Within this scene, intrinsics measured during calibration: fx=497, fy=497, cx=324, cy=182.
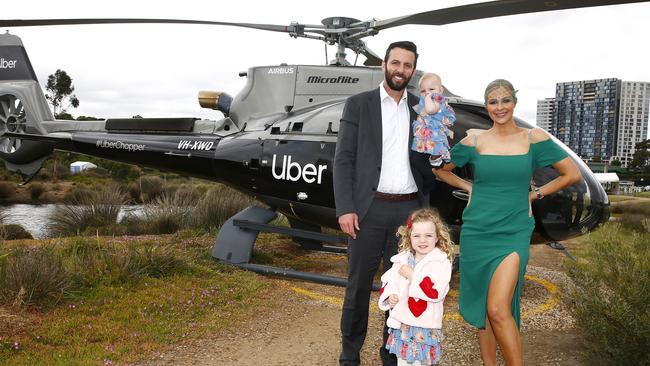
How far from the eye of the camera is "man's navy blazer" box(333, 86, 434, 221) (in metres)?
3.48

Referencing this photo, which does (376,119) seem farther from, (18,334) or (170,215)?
(170,215)

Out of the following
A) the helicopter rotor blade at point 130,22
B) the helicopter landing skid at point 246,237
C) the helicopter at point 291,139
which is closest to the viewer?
the helicopter at point 291,139

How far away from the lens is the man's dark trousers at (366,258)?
3523 millimetres

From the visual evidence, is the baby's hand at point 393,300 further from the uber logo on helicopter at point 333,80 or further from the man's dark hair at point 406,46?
the uber logo on helicopter at point 333,80

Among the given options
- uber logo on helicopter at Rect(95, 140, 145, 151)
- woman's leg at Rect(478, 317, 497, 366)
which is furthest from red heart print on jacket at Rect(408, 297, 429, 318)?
uber logo on helicopter at Rect(95, 140, 145, 151)

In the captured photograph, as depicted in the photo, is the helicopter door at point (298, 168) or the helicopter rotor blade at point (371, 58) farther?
the helicopter rotor blade at point (371, 58)

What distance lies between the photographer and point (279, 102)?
7391mm

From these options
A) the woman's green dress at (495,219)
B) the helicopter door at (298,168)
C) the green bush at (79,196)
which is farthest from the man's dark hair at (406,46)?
the green bush at (79,196)

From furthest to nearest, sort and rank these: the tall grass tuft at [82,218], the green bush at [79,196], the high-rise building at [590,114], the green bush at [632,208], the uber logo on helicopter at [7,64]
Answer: the high-rise building at [590,114], the green bush at [632,208], the green bush at [79,196], the tall grass tuft at [82,218], the uber logo on helicopter at [7,64]

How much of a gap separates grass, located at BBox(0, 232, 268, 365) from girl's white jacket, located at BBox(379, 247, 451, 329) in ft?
7.84

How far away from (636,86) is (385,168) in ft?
330

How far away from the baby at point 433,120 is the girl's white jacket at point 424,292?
2.22 feet

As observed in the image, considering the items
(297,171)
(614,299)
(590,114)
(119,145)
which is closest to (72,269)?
(297,171)

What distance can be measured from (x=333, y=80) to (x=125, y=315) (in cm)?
402
